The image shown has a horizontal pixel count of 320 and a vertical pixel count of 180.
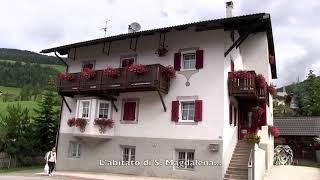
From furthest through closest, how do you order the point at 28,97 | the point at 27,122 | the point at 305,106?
the point at 28,97 < the point at 305,106 < the point at 27,122

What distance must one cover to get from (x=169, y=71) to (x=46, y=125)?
13322mm

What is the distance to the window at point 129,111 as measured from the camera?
21.9 metres

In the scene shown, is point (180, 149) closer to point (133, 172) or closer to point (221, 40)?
point (133, 172)

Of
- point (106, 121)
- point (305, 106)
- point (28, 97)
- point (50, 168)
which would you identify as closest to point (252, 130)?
point (106, 121)

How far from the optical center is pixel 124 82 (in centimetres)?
2033

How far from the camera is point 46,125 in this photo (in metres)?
28.9

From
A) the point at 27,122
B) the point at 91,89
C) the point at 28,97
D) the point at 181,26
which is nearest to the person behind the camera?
the point at 181,26

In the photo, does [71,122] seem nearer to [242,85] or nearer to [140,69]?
[140,69]

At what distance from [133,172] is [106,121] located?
341cm

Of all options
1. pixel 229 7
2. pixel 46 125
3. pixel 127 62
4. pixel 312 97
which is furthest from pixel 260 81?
pixel 312 97

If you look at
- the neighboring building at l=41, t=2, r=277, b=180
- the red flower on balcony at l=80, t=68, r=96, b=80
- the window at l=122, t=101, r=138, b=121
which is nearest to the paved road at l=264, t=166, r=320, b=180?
the neighboring building at l=41, t=2, r=277, b=180

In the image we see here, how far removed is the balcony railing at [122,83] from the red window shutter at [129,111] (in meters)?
1.32

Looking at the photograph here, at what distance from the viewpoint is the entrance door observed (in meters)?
23.6

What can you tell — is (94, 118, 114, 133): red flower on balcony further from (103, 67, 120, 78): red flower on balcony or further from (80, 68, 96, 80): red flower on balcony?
(103, 67, 120, 78): red flower on balcony
